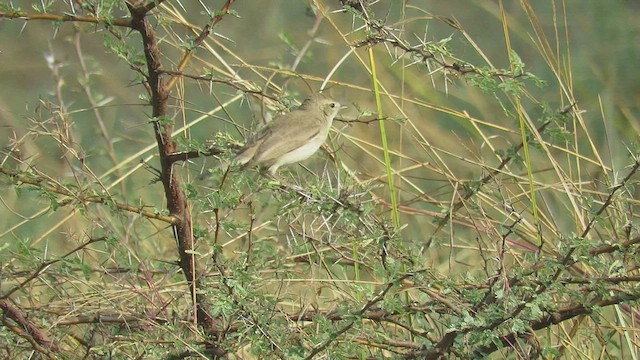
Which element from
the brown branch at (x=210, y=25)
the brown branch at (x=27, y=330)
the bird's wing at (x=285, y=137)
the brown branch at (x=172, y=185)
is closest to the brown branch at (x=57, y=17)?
the brown branch at (x=172, y=185)

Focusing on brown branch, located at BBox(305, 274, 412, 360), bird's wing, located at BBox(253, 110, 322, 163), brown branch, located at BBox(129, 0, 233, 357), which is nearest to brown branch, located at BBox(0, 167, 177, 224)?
brown branch, located at BBox(129, 0, 233, 357)

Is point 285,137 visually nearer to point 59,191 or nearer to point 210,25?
point 210,25

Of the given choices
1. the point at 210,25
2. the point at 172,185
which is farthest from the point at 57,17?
the point at 172,185

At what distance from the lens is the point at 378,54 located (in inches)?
288

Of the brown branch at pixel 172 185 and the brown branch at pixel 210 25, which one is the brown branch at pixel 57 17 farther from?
the brown branch at pixel 210 25

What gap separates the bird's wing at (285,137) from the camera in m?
4.29

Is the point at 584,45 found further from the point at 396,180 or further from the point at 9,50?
the point at 9,50

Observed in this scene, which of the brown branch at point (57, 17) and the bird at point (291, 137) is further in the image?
the bird at point (291, 137)

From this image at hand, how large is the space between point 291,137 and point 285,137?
3 cm

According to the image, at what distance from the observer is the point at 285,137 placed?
177 inches

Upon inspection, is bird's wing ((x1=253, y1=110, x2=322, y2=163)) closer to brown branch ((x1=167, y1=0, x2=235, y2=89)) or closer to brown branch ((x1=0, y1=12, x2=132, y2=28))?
brown branch ((x1=167, y1=0, x2=235, y2=89))

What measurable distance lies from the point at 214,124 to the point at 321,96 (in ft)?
10.5

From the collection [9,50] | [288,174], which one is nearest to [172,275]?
[288,174]

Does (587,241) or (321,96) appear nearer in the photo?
(587,241)
